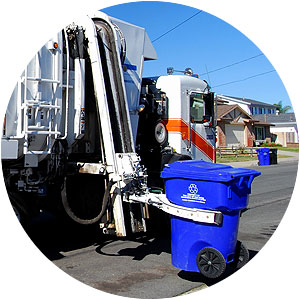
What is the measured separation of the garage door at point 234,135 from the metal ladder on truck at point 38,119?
119ft

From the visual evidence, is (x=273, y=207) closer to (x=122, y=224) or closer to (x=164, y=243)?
(x=164, y=243)

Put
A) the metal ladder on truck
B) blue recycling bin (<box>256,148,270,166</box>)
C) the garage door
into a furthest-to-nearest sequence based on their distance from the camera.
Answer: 1. the garage door
2. blue recycling bin (<box>256,148,270,166</box>)
3. the metal ladder on truck

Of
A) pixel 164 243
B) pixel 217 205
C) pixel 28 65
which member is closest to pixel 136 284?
pixel 217 205

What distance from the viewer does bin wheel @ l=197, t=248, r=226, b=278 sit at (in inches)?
183

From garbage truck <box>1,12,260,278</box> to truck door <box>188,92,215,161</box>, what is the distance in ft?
5.16

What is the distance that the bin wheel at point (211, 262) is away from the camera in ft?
15.3

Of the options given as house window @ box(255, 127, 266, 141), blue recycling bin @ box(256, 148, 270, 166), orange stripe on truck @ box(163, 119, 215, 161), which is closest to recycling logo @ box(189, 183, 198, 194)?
orange stripe on truck @ box(163, 119, 215, 161)

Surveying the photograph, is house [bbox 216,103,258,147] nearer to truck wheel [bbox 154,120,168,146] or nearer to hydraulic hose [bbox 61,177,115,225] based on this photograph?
truck wheel [bbox 154,120,168,146]

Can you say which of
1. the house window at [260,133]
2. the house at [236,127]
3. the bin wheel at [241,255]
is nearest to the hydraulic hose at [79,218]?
the bin wheel at [241,255]

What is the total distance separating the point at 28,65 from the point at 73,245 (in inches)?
108

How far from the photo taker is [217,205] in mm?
4652

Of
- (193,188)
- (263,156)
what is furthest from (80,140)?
(263,156)

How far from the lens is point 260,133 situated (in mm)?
51000

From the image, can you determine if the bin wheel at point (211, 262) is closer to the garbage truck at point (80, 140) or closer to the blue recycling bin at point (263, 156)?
the garbage truck at point (80, 140)
